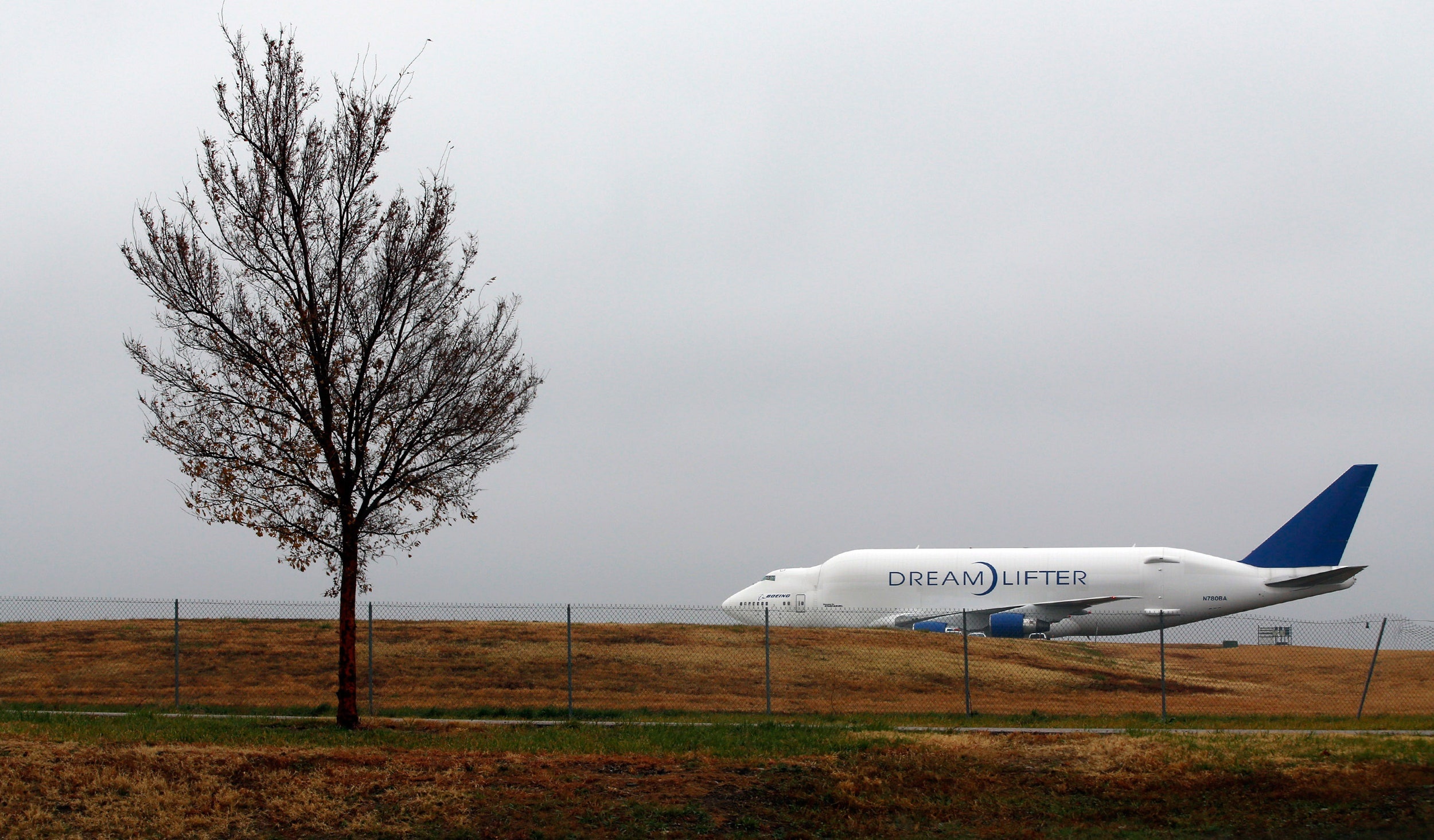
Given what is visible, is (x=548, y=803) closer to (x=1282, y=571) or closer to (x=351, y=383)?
(x=351, y=383)

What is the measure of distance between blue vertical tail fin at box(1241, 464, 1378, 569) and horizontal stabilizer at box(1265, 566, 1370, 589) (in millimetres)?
661

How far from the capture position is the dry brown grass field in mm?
24781

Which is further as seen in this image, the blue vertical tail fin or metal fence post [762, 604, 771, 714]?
the blue vertical tail fin

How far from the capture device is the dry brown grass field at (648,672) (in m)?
24.8

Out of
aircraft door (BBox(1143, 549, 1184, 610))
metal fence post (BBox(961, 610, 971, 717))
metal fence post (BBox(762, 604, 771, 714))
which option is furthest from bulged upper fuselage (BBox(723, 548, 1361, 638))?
metal fence post (BBox(961, 610, 971, 717))

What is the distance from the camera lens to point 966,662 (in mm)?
20312

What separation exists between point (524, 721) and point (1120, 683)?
18.9 meters

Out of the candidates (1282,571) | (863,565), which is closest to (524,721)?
(863,565)

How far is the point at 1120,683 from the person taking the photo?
32094 mm

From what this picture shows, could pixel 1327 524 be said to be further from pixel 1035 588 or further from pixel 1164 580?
pixel 1035 588

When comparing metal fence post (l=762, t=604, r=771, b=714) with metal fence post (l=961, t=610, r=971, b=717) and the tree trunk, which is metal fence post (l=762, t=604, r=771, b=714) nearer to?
metal fence post (l=961, t=610, r=971, b=717)

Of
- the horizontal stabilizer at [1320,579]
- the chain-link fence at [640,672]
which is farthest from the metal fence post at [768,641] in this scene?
the horizontal stabilizer at [1320,579]

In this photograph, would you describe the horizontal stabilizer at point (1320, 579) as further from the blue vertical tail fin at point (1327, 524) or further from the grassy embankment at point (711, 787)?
the grassy embankment at point (711, 787)

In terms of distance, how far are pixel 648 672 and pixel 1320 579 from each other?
28610 mm
